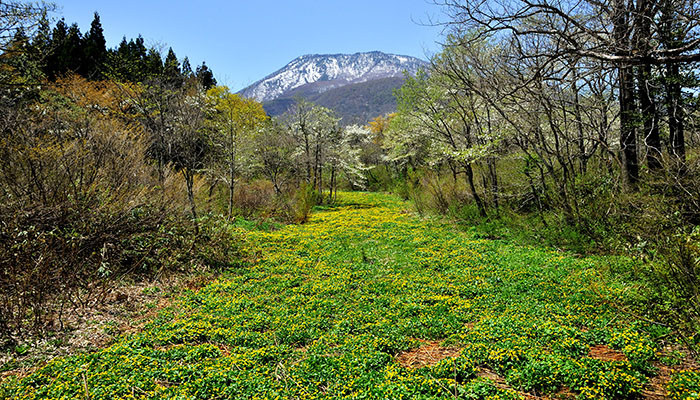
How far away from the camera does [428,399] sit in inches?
136

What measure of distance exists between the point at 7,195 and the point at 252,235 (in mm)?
8015

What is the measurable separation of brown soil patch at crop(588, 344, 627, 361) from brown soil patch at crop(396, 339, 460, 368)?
1676mm

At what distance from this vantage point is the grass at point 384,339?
3719mm

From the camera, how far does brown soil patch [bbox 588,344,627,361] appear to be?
4114mm

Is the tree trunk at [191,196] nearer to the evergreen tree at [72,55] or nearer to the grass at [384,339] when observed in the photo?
the grass at [384,339]

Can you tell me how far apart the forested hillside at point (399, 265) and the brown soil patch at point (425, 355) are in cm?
4

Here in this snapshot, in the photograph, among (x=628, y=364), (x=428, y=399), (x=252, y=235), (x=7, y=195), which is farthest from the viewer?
(x=252, y=235)

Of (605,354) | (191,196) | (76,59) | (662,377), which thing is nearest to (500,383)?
(605,354)

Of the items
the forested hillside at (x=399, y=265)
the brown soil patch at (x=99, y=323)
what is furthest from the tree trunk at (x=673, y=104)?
the brown soil patch at (x=99, y=323)

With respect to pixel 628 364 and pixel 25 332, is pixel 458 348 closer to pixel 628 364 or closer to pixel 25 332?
pixel 628 364

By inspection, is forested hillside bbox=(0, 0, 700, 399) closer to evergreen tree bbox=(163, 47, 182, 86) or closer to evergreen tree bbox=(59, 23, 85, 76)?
evergreen tree bbox=(163, 47, 182, 86)

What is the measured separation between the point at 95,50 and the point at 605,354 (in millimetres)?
50912

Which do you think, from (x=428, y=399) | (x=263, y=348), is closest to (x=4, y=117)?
(x=263, y=348)

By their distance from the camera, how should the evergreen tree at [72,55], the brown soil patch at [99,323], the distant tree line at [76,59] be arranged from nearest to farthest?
1. the brown soil patch at [99,323]
2. the distant tree line at [76,59]
3. the evergreen tree at [72,55]
